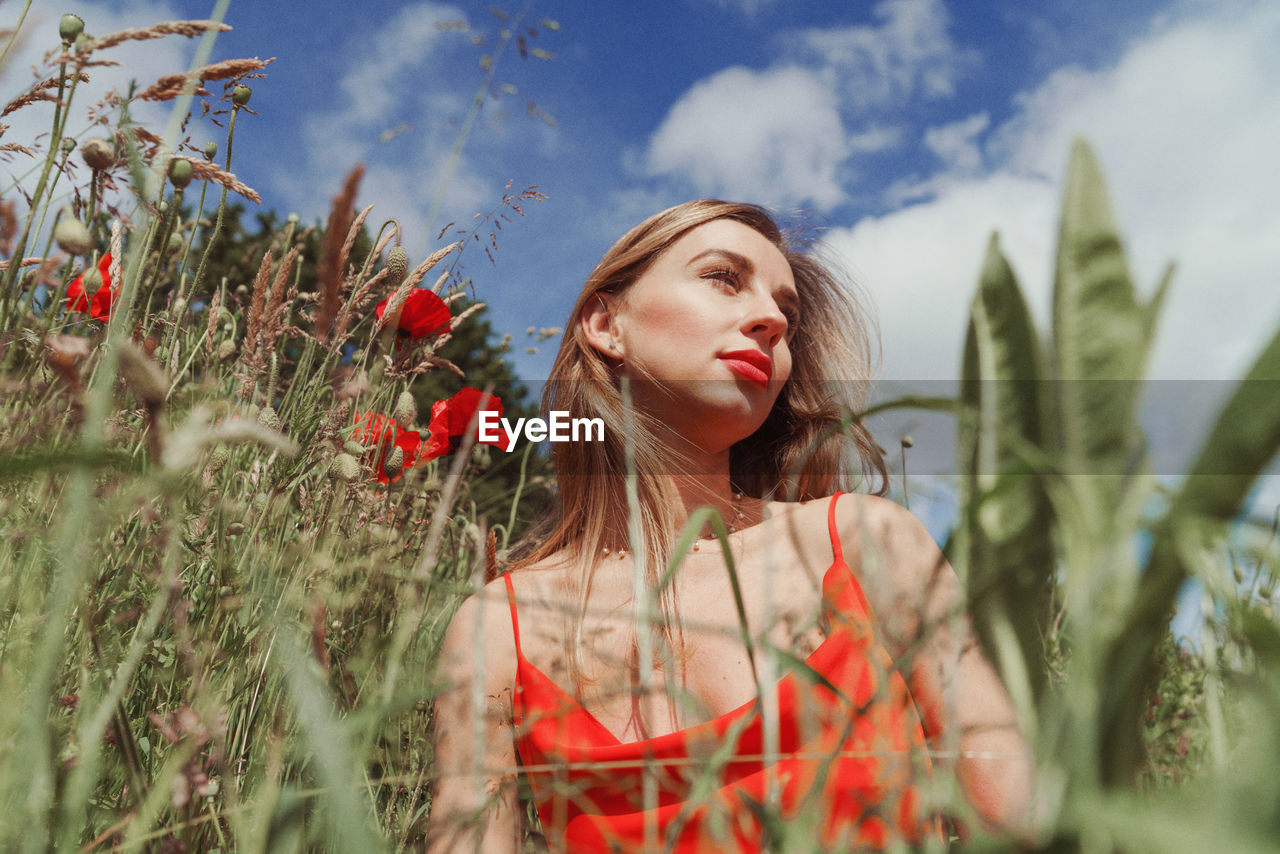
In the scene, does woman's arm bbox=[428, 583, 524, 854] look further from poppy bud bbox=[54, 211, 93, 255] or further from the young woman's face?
the young woman's face

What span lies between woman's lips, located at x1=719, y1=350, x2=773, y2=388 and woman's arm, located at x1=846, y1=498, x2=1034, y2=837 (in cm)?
31

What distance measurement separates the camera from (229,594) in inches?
30.6

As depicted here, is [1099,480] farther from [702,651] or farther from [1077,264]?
[702,651]

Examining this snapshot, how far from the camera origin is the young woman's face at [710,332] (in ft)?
4.75

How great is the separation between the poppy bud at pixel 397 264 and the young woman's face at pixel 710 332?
549mm

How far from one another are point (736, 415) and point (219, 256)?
1275 cm

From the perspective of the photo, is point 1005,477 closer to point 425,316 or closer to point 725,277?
point 425,316

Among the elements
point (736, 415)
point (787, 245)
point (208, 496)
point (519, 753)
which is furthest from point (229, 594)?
point (787, 245)

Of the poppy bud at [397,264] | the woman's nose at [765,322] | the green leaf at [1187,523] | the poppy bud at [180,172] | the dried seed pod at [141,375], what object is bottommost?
the green leaf at [1187,523]

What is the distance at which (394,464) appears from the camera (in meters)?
1.23

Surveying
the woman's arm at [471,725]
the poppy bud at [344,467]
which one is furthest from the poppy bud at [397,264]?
the woman's arm at [471,725]

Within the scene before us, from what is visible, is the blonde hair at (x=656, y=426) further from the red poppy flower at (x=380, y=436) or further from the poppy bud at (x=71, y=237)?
the poppy bud at (x=71, y=237)

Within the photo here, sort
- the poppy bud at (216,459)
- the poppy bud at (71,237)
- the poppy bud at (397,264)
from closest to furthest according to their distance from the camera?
1. the poppy bud at (71,237)
2. the poppy bud at (216,459)
3. the poppy bud at (397,264)

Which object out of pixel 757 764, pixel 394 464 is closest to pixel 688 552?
pixel 757 764
